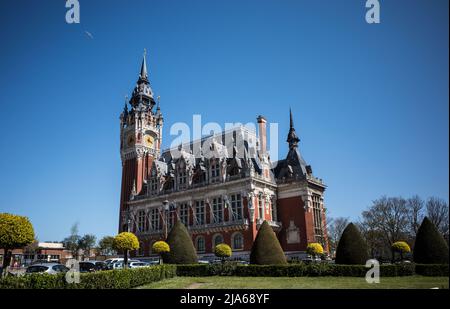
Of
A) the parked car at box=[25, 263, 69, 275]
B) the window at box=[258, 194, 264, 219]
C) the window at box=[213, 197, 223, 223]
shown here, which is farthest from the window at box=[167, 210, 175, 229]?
the parked car at box=[25, 263, 69, 275]

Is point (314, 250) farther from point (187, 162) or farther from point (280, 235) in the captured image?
point (187, 162)

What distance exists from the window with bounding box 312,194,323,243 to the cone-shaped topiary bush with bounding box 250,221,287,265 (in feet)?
64.5

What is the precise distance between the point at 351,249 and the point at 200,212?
1055 inches

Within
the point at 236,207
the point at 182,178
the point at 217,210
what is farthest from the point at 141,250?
the point at 236,207

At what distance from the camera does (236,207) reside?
46.2 m

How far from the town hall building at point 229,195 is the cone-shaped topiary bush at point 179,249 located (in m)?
7.48

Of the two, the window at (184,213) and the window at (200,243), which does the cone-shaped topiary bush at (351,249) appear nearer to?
the window at (200,243)

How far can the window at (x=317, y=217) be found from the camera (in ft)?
152

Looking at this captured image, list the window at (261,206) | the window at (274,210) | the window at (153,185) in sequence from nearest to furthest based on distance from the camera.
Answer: the window at (261,206) → the window at (274,210) → the window at (153,185)

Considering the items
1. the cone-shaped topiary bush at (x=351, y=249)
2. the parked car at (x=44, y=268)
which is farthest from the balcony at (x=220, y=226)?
the parked car at (x=44, y=268)

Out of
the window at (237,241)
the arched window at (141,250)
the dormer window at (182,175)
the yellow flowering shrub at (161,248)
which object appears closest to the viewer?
the yellow flowering shrub at (161,248)

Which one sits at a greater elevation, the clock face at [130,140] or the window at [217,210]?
the clock face at [130,140]

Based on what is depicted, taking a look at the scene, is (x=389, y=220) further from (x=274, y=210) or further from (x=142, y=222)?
(x=142, y=222)

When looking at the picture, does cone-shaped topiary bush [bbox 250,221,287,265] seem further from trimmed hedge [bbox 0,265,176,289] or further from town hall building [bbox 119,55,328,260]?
town hall building [bbox 119,55,328,260]
